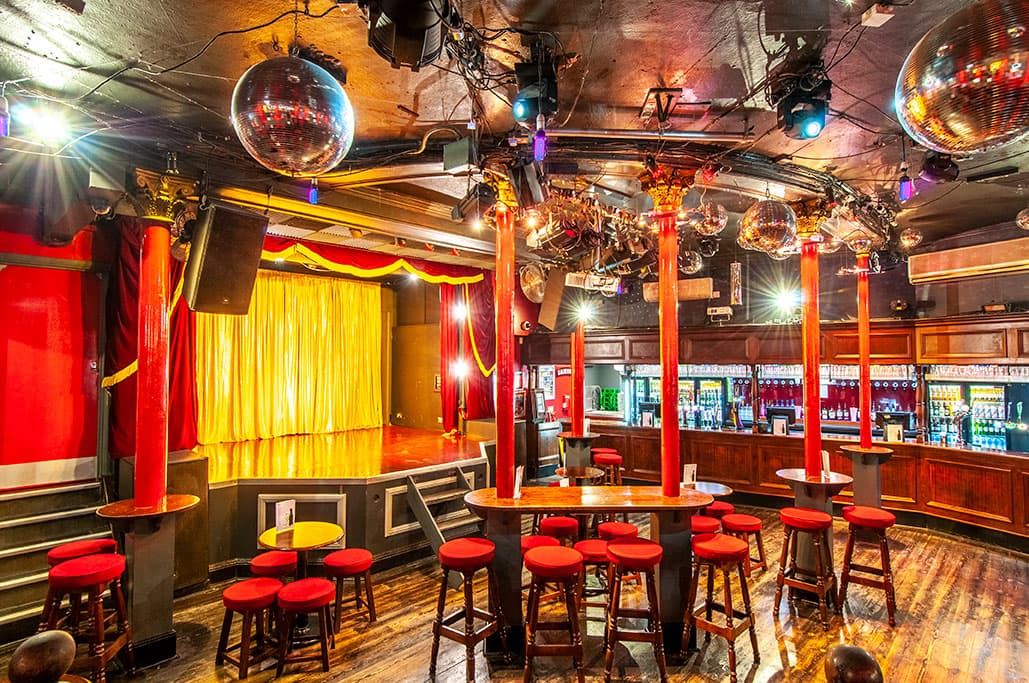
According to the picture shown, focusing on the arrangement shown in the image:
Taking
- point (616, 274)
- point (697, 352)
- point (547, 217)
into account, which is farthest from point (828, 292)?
point (547, 217)

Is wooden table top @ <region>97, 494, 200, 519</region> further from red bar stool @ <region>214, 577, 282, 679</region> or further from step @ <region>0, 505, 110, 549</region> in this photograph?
step @ <region>0, 505, 110, 549</region>

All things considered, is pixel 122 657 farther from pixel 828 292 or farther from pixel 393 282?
pixel 828 292

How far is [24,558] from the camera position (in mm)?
4023

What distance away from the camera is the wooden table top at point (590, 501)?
3580 millimetres

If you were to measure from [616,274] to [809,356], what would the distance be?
2.91 metres

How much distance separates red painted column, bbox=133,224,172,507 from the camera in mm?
3668

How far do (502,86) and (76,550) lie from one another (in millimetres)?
4242

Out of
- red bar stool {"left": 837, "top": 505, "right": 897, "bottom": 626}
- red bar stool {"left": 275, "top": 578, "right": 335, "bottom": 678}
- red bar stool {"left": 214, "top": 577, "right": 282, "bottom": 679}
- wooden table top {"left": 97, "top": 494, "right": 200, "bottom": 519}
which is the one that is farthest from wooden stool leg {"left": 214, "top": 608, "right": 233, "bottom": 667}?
red bar stool {"left": 837, "top": 505, "right": 897, "bottom": 626}

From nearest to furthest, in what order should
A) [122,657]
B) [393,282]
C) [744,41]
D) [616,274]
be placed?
[744,41] → [122,657] → [616,274] → [393,282]

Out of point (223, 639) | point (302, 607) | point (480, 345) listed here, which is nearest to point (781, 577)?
point (302, 607)

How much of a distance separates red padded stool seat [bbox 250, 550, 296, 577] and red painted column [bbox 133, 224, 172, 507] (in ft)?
2.72

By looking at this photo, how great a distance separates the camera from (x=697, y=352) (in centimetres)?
812

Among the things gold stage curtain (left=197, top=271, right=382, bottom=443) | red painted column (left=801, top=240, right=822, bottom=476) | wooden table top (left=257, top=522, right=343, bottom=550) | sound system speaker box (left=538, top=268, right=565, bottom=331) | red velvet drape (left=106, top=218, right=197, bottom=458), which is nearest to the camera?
wooden table top (left=257, top=522, right=343, bottom=550)

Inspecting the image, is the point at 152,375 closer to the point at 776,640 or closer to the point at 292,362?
the point at 776,640
